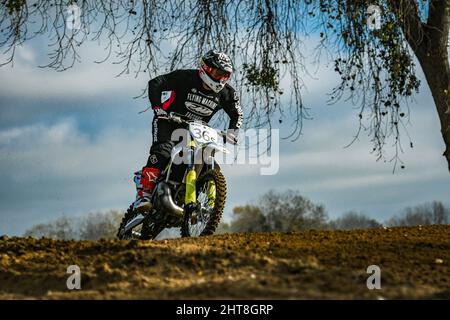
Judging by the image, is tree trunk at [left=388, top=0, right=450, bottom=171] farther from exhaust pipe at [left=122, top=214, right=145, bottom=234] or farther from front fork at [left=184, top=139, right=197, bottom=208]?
exhaust pipe at [left=122, top=214, right=145, bottom=234]

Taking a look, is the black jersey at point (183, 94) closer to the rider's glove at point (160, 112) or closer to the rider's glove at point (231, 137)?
the rider's glove at point (160, 112)

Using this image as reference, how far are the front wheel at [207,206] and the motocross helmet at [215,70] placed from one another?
4.13ft

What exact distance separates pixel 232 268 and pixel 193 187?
2.90 metres

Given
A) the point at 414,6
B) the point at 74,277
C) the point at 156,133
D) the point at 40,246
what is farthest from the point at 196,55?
the point at 74,277

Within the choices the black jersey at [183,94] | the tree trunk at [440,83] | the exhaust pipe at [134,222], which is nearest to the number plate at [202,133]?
the black jersey at [183,94]

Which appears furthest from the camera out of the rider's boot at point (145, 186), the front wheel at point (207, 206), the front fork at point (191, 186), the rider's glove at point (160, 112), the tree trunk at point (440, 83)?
the tree trunk at point (440, 83)

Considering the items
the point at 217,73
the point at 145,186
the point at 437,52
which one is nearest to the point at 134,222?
the point at 145,186

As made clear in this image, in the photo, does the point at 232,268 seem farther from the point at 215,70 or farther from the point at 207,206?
the point at 215,70

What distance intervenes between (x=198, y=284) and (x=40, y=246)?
9.31 feet

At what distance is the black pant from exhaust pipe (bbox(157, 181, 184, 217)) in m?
0.38

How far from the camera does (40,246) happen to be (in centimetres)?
709

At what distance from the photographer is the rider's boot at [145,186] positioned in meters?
8.61

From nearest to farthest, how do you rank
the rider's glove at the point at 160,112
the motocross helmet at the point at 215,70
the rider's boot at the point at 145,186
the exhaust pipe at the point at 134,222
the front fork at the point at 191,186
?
the front fork at the point at 191,186 < the rider's glove at the point at 160,112 < the motocross helmet at the point at 215,70 < the rider's boot at the point at 145,186 < the exhaust pipe at the point at 134,222
